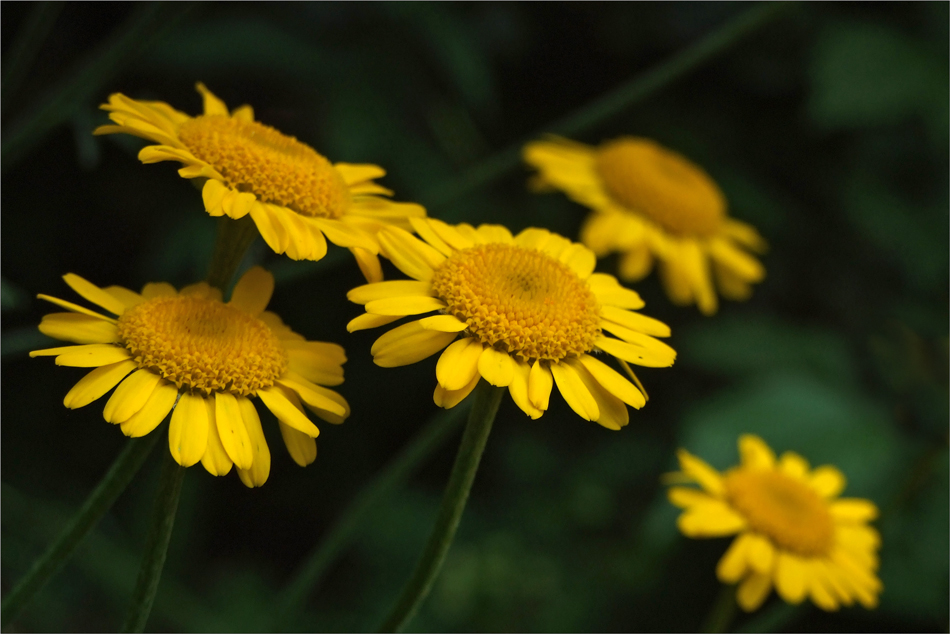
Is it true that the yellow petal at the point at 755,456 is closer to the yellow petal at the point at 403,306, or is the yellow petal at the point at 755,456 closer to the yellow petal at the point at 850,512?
the yellow petal at the point at 850,512

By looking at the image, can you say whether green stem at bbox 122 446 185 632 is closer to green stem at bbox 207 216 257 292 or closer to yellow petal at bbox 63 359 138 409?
yellow petal at bbox 63 359 138 409

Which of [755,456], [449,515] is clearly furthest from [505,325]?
[755,456]

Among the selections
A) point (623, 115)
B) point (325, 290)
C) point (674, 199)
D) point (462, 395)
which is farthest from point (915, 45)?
point (462, 395)

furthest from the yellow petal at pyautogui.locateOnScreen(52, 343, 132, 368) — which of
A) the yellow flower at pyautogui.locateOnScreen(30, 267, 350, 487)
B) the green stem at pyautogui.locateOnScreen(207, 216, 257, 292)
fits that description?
the green stem at pyautogui.locateOnScreen(207, 216, 257, 292)

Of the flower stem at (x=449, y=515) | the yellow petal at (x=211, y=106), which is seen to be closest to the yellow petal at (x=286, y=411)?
the flower stem at (x=449, y=515)

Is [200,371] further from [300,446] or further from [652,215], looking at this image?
[652,215]

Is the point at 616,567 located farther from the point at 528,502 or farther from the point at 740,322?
the point at 740,322
